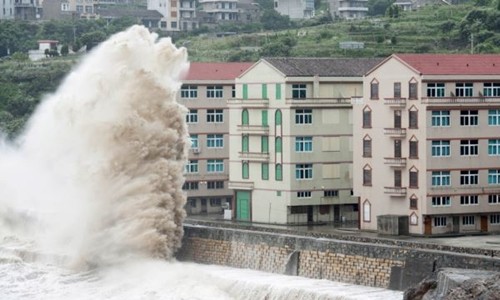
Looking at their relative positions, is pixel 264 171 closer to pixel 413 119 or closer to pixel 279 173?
pixel 279 173

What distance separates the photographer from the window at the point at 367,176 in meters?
58.6

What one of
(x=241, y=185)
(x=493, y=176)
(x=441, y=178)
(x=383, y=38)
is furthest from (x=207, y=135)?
(x=383, y=38)

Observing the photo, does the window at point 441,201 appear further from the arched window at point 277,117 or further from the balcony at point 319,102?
the arched window at point 277,117

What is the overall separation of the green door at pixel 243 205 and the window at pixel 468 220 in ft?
34.3

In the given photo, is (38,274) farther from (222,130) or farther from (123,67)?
(222,130)

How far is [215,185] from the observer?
69.6 meters

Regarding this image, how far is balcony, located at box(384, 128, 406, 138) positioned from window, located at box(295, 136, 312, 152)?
5324mm

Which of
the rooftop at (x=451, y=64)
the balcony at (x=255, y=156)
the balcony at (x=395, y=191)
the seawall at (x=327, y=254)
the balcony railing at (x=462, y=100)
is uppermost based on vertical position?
the rooftop at (x=451, y=64)

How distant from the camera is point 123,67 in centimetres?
5753

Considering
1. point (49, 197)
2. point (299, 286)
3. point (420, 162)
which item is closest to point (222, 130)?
point (49, 197)

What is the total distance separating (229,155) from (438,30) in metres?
34.5

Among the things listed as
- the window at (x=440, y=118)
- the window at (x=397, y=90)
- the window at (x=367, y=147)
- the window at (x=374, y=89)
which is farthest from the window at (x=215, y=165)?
the window at (x=440, y=118)

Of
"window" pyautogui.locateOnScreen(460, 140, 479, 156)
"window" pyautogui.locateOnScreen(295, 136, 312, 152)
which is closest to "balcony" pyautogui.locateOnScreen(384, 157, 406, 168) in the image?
"window" pyautogui.locateOnScreen(460, 140, 479, 156)

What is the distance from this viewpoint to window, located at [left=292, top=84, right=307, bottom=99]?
62.2 meters
